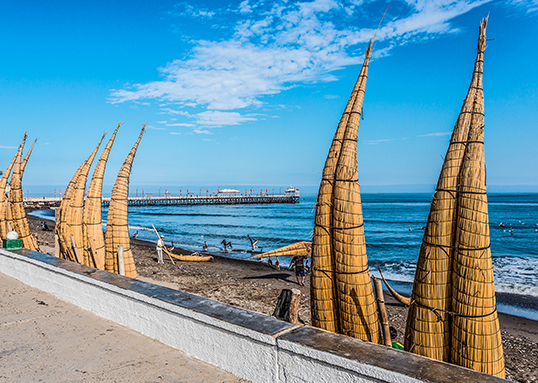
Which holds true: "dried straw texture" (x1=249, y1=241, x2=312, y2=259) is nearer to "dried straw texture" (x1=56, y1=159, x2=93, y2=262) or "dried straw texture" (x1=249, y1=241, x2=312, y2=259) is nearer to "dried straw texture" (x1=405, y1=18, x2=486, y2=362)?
"dried straw texture" (x1=56, y1=159, x2=93, y2=262)

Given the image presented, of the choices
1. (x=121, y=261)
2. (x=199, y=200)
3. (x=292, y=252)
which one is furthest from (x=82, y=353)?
(x=199, y=200)

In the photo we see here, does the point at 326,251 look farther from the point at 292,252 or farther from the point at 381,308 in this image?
the point at 292,252

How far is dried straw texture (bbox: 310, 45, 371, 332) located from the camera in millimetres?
4746

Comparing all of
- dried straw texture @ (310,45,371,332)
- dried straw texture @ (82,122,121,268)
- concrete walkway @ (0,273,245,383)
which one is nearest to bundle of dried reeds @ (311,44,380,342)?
dried straw texture @ (310,45,371,332)

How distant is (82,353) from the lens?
13.1 ft

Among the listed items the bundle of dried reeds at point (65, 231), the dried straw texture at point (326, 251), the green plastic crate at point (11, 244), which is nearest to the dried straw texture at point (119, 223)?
the bundle of dried reeds at point (65, 231)

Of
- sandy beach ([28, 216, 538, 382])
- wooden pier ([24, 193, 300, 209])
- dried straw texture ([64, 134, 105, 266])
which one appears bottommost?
sandy beach ([28, 216, 538, 382])

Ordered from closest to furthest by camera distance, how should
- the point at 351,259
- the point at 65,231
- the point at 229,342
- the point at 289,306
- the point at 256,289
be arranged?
the point at 229,342, the point at 351,259, the point at 289,306, the point at 65,231, the point at 256,289

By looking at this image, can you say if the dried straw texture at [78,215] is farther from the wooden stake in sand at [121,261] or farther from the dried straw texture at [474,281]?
the dried straw texture at [474,281]

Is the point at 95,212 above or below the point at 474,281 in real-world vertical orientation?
above

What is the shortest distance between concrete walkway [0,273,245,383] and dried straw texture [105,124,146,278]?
9.03 ft

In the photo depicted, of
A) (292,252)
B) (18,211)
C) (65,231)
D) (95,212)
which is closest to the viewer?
(95,212)

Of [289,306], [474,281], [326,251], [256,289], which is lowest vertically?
[256,289]

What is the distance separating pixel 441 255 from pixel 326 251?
144 centimetres
